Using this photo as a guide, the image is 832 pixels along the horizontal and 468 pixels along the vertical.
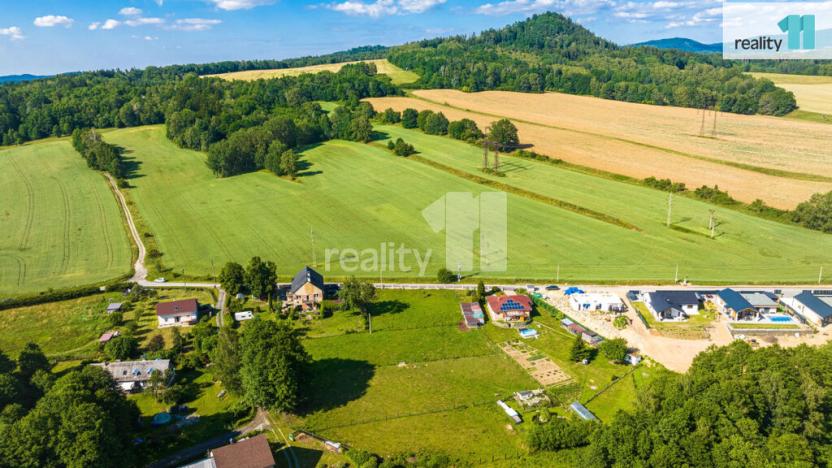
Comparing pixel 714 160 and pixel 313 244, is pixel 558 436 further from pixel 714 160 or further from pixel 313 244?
pixel 714 160

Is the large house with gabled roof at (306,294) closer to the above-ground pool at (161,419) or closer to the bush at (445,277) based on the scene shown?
the bush at (445,277)

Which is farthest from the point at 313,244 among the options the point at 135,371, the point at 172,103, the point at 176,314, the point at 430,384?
the point at 172,103

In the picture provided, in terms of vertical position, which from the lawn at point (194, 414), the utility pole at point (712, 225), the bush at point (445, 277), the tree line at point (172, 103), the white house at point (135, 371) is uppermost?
the tree line at point (172, 103)

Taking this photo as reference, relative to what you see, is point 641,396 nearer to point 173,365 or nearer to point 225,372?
point 225,372

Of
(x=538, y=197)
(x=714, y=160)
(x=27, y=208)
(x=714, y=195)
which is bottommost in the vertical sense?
(x=27, y=208)

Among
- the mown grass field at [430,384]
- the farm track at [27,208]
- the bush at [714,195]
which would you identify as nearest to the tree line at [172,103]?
the farm track at [27,208]

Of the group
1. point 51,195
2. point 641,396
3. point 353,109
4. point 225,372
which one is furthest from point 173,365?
point 353,109

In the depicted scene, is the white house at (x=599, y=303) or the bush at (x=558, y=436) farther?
the white house at (x=599, y=303)
